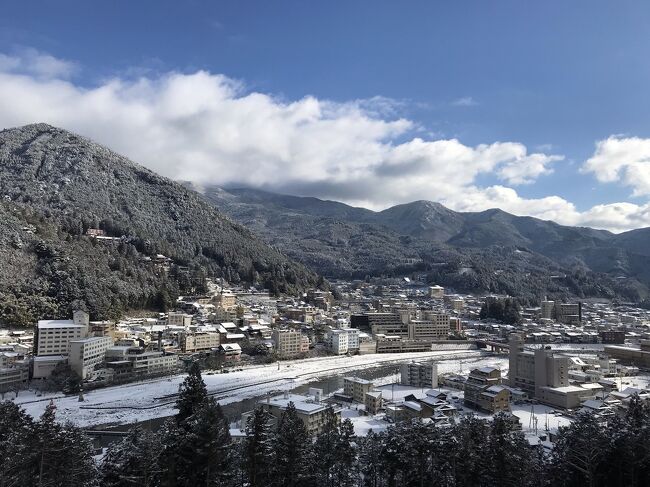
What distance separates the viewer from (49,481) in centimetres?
1470

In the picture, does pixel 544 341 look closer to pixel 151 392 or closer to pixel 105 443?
pixel 151 392

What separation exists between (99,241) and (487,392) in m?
58.8

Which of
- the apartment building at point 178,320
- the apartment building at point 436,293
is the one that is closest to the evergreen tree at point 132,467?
the apartment building at point 178,320

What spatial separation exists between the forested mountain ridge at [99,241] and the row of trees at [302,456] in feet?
118

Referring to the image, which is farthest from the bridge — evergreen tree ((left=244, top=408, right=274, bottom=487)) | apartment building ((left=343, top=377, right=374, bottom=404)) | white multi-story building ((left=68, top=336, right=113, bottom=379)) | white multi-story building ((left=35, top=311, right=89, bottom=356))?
evergreen tree ((left=244, top=408, right=274, bottom=487))

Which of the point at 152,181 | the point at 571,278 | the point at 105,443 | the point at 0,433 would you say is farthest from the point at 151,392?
the point at 571,278

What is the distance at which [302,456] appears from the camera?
16.5m

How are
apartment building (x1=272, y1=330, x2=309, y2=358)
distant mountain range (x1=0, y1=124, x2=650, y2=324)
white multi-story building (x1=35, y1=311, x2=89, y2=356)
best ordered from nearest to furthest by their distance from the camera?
white multi-story building (x1=35, y1=311, x2=89, y2=356)
apartment building (x1=272, y1=330, x2=309, y2=358)
distant mountain range (x1=0, y1=124, x2=650, y2=324)

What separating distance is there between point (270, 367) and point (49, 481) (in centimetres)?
3130

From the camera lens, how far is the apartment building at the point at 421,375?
39.2m

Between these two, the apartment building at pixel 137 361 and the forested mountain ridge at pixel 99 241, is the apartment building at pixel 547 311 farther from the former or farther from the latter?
the apartment building at pixel 137 361

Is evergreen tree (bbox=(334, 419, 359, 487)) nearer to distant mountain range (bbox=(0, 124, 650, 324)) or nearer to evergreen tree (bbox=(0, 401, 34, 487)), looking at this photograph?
evergreen tree (bbox=(0, 401, 34, 487))

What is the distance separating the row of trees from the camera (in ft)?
47.5

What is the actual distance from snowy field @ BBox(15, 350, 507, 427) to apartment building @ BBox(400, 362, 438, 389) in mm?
2649
